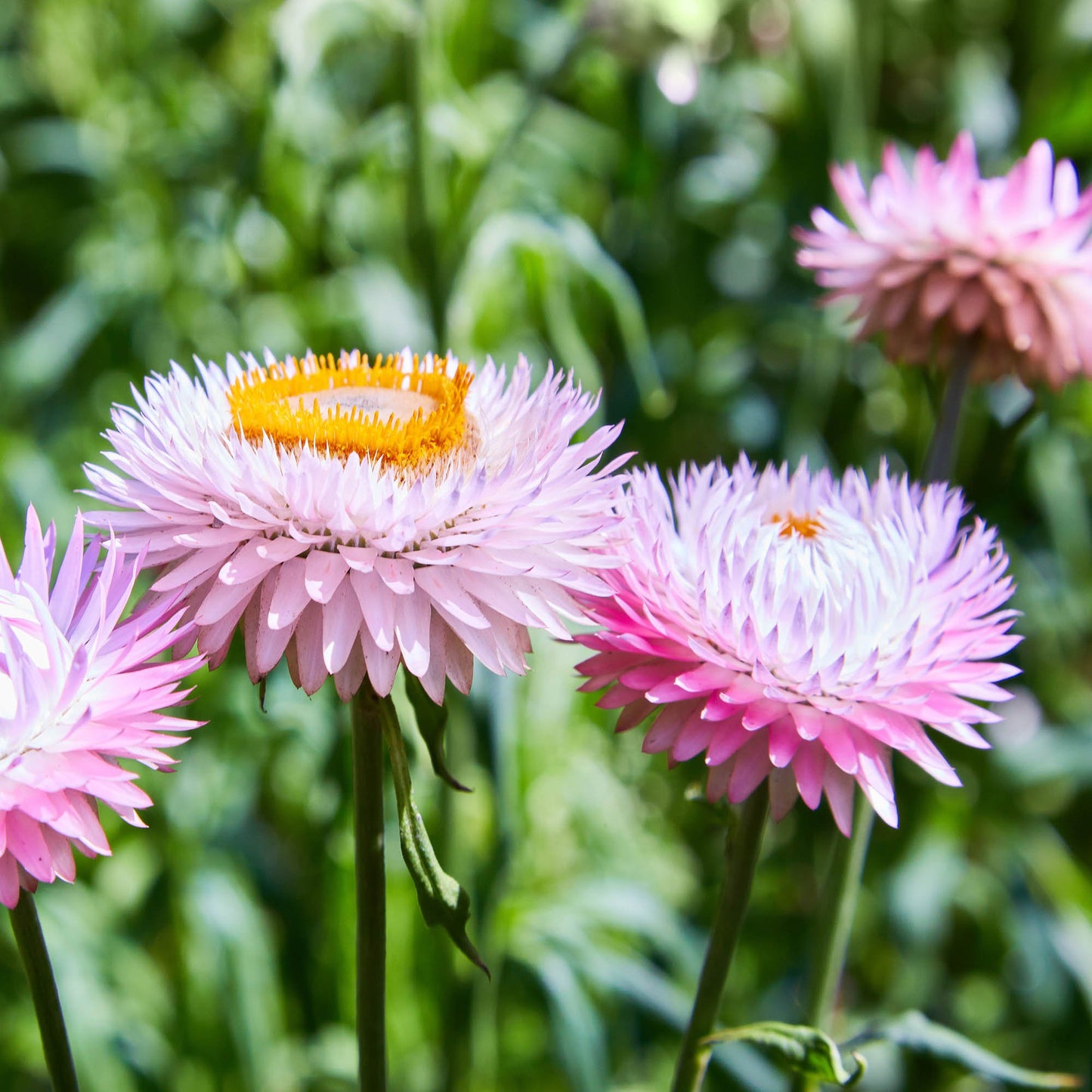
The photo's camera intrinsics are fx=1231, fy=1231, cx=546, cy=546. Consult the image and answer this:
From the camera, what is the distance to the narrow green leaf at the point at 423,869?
18.2 inches

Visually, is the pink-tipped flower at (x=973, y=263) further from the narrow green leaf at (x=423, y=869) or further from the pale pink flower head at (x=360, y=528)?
the narrow green leaf at (x=423, y=869)

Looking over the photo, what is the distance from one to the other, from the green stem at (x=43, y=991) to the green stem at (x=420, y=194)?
0.65 m

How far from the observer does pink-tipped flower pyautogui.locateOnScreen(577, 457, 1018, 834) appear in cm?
48

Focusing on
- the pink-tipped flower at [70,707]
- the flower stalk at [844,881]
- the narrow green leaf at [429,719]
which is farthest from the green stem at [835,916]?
the pink-tipped flower at [70,707]

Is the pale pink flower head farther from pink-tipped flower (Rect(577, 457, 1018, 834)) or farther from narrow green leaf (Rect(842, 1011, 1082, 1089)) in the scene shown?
narrow green leaf (Rect(842, 1011, 1082, 1089))

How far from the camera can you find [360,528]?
1.52 feet

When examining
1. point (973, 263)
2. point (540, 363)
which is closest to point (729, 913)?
point (973, 263)

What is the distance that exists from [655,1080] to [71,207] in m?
1.69

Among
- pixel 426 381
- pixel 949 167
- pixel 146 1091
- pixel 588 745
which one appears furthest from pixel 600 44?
pixel 146 1091

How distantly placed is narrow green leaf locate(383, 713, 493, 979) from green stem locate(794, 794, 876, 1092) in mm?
281

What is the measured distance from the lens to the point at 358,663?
46 centimetres

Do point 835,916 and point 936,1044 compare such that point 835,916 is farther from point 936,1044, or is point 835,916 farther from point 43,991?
point 43,991

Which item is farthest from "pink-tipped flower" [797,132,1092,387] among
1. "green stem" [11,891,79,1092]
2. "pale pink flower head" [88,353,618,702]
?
"green stem" [11,891,79,1092]

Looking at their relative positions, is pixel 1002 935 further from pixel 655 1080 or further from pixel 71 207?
pixel 71 207
